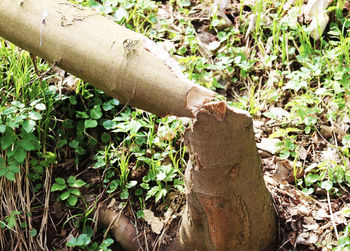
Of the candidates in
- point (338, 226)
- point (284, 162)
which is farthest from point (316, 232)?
point (284, 162)

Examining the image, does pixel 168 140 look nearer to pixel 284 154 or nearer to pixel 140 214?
pixel 140 214

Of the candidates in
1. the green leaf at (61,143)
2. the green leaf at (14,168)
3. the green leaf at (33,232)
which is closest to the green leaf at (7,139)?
the green leaf at (14,168)

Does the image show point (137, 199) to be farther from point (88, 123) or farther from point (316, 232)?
point (316, 232)

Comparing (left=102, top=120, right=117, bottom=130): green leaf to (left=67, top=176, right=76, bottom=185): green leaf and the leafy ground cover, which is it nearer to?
the leafy ground cover

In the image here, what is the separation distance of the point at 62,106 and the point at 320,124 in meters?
1.62

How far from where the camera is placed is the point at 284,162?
92.7 inches

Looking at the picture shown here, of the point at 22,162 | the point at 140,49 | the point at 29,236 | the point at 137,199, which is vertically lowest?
the point at 29,236

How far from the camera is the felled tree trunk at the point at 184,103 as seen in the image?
164cm

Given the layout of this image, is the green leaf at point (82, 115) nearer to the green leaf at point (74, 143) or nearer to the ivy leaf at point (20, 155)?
the green leaf at point (74, 143)

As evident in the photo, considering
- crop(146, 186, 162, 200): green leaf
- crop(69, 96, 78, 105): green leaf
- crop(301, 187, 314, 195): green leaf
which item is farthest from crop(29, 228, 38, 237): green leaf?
crop(301, 187, 314, 195): green leaf

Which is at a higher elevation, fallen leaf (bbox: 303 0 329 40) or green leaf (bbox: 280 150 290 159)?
fallen leaf (bbox: 303 0 329 40)

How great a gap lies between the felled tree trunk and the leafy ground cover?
28 centimetres

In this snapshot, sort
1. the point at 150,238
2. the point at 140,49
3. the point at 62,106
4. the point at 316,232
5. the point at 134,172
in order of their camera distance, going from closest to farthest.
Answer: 1. the point at 140,49
2. the point at 316,232
3. the point at 150,238
4. the point at 134,172
5. the point at 62,106

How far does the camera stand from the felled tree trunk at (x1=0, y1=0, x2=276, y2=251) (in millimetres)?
1640
